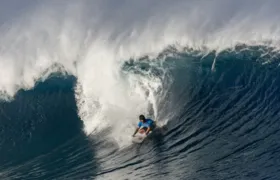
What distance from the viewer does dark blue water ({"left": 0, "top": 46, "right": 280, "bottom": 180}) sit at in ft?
42.5

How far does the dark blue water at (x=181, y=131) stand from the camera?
13.0 metres

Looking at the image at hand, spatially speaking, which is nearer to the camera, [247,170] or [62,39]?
[247,170]

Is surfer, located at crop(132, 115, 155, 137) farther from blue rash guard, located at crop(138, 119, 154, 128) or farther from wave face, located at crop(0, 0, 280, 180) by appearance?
wave face, located at crop(0, 0, 280, 180)

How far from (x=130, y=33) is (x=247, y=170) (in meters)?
14.1

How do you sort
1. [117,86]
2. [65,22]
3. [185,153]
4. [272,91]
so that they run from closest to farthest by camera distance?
[185,153] → [272,91] → [117,86] → [65,22]

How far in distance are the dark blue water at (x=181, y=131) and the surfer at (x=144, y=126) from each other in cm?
53

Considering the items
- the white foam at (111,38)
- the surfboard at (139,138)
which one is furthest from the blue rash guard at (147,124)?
the white foam at (111,38)

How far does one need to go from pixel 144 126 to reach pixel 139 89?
343 centimetres

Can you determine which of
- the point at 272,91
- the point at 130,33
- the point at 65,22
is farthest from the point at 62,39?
the point at 272,91

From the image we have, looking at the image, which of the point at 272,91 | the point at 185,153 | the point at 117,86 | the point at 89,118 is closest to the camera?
the point at 185,153

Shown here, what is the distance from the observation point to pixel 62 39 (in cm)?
2502

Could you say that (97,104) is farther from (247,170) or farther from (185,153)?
(247,170)

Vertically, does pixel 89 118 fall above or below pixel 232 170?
above

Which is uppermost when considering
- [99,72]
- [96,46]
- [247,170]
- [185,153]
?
[96,46]
